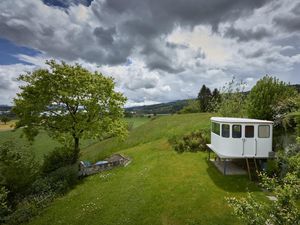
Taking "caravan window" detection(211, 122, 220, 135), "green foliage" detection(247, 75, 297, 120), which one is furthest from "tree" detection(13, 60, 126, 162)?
"green foliage" detection(247, 75, 297, 120)

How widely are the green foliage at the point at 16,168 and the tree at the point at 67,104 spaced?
267 cm

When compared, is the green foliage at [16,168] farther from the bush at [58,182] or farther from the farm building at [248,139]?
the farm building at [248,139]

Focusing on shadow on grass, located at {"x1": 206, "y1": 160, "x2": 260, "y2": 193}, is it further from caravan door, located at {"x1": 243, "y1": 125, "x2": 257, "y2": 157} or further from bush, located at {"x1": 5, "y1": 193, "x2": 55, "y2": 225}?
bush, located at {"x1": 5, "y1": 193, "x2": 55, "y2": 225}

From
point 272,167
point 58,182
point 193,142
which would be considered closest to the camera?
point 272,167

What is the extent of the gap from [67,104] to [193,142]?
511 inches

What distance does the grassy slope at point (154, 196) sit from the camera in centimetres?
1245

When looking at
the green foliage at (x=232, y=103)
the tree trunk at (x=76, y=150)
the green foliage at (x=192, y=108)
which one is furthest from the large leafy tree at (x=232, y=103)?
the green foliage at (x=192, y=108)

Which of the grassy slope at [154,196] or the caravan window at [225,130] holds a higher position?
the caravan window at [225,130]

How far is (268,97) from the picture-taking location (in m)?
19.1

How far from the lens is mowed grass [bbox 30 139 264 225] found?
12.4m

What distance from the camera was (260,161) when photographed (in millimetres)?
17234

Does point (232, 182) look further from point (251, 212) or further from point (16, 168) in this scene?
point (16, 168)

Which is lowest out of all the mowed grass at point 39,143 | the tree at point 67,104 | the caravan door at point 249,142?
the mowed grass at point 39,143

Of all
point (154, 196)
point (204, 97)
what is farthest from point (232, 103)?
point (204, 97)
